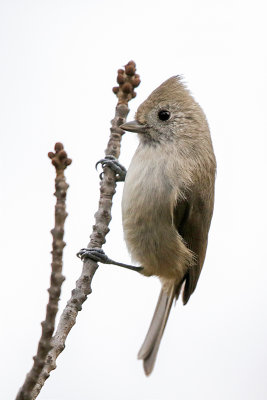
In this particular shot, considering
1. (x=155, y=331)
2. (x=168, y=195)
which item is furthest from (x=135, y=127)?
(x=155, y=331)

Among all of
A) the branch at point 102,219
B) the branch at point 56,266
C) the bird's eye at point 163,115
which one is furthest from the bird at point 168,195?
the branch at point 56,266

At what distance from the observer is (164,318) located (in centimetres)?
462

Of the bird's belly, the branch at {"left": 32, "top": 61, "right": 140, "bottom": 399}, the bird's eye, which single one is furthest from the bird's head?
the branch at {"left": 32, "top": 61, "right": 140, "bottom": 399}

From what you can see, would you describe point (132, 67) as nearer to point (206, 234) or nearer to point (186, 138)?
point (186, 138)

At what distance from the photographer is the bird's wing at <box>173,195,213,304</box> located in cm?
420

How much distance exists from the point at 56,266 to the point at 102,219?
118cm

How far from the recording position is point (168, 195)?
405 centimetres

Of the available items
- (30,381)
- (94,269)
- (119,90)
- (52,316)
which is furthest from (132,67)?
(30,381)

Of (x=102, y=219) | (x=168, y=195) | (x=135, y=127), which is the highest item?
(x=135, y=127)

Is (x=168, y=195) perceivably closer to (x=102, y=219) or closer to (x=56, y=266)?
(x=102, y=219)

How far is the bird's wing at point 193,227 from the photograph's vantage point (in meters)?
4.20

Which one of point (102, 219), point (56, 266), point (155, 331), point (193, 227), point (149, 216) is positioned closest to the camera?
point (56, 266)

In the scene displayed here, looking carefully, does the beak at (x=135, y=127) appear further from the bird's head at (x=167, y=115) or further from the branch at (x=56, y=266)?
the branch at (x=56, y=266)

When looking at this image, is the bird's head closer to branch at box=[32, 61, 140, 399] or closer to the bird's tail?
branch at box=[32, 61, 140, 399]
